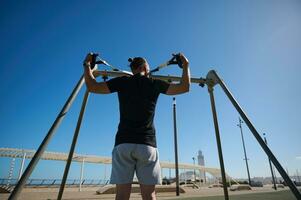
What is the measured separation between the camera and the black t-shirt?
186 centimetres

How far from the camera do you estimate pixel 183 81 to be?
2.24m

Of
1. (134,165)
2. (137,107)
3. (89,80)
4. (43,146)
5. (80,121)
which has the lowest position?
(134,165)

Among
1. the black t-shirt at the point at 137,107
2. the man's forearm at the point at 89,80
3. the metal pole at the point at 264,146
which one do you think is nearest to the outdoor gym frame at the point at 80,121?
the metal pole at the point at 264,146

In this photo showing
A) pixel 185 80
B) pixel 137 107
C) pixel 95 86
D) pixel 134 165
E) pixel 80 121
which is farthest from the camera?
pixel 80 121

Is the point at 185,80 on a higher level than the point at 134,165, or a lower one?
higher

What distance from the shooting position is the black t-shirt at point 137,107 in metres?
1.86

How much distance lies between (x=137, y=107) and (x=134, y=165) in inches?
21.2

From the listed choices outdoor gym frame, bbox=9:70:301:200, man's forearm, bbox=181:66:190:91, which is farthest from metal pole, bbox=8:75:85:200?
man's forearm, bbox=181:66:190:91

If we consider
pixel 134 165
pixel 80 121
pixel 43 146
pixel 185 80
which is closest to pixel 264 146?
pixel 185 80

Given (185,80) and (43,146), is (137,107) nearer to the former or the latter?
(185,80)

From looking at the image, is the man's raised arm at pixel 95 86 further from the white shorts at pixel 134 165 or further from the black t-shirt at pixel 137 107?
the white shorts at pixel 134 165

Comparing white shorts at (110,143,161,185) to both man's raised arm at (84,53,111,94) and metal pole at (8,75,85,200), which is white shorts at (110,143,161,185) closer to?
man's raised arm at (84,53,111,94)

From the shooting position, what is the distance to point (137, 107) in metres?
1.96

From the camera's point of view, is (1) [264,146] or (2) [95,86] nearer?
(2) [95,86]
